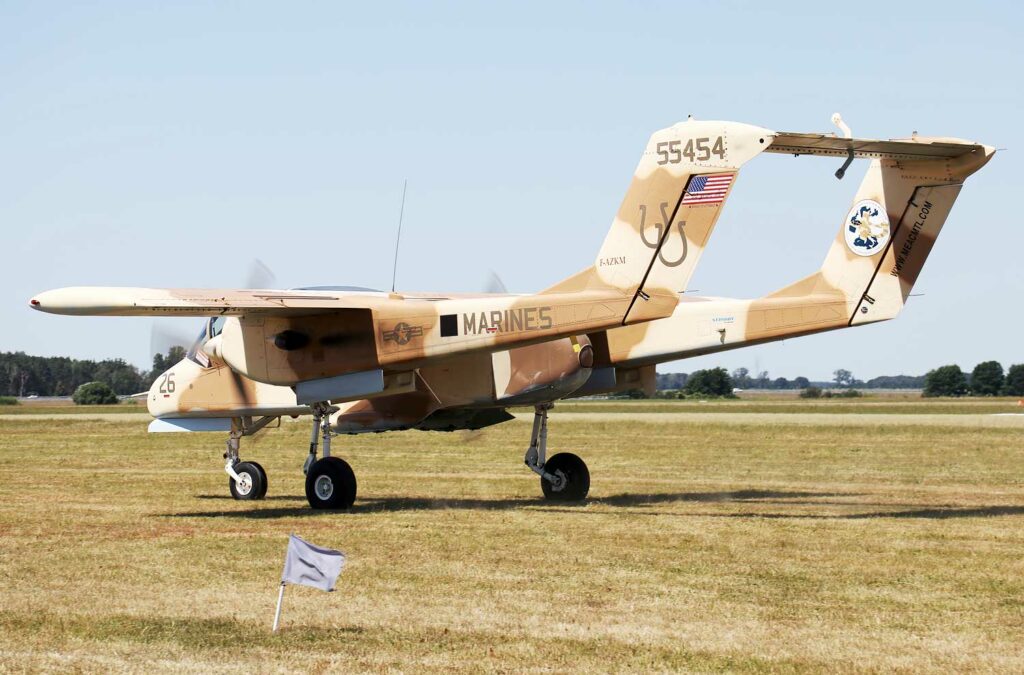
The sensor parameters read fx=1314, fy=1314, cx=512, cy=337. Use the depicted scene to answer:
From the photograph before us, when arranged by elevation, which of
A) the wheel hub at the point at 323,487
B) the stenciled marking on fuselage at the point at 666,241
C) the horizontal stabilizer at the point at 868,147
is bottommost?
the wheel hub at the point at 323,487

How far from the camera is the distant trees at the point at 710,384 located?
399ft

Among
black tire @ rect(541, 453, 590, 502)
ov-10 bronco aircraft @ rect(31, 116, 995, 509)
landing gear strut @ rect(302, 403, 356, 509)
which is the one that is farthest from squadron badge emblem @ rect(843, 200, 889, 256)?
landing gear strut @ rect(302, 403, 356, 509)

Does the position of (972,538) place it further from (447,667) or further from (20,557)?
(20,557)

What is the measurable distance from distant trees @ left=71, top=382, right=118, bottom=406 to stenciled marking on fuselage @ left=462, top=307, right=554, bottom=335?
267ft

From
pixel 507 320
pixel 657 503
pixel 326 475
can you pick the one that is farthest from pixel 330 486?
pixel 657 503

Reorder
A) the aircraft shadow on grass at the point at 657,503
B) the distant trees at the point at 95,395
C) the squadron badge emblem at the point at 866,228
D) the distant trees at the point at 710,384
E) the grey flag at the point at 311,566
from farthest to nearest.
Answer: the distant trees at the point at 710,384 → the distant trees at the point at 95,395 → the squadron badge emblem at the point at 866,228 → the aircraft shadow on grass at the point at 657,503 → the grey flag at the point at 311,566

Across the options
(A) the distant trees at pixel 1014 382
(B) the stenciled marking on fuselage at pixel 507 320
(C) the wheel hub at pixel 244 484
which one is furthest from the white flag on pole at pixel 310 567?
(A) the distant trees at pixel 1014 382

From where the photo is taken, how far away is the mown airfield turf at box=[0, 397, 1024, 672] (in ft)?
31.5

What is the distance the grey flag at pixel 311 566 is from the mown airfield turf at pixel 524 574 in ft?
1.43

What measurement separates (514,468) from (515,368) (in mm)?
9053

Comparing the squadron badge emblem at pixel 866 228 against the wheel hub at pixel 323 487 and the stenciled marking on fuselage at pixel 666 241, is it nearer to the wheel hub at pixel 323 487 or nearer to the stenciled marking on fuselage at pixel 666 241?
the stenciled marking on fuselage at pixel 666 241

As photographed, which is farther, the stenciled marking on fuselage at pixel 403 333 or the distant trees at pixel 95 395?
the distant trees at pixel 95 395

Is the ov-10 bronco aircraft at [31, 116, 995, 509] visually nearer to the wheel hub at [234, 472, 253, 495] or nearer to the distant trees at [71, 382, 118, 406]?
the wheel hub at [234, 472, 253, 495]

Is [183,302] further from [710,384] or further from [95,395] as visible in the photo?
[710,384]
